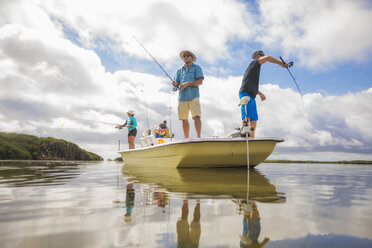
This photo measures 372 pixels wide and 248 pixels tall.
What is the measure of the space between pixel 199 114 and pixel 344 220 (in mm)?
4786

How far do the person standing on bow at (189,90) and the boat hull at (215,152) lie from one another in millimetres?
788

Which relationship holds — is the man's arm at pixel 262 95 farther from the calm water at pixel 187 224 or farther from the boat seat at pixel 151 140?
the calm water at pixel 187 224

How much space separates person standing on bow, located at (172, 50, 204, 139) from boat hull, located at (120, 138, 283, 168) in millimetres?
788

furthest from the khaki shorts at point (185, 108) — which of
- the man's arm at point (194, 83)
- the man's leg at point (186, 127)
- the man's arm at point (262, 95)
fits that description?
the man's arm at point (262, 95)

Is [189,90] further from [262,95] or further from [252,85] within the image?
[262,95]

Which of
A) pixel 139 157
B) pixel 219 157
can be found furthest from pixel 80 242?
pixel 139 157

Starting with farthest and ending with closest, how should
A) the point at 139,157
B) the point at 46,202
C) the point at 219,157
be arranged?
1. the point at 139,157
2. the point at 219,157
3. the point at 46,202

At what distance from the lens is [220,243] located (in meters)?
0.72

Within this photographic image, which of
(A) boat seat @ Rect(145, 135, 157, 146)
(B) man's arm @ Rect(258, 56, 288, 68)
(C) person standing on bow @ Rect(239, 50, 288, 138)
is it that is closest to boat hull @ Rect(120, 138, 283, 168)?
(C) person standing on bow @ Rect(239, 50, 288, 138)

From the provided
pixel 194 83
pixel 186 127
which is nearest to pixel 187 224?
pixel 194 83

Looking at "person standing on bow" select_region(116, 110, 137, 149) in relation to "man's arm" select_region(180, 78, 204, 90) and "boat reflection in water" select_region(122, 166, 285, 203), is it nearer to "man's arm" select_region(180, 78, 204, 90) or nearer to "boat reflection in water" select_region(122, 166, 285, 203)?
"man's arm" select_region(180, 78, 204, 90)

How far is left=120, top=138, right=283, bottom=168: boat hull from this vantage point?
16.3 feet

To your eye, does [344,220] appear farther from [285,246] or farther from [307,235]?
[285,246]

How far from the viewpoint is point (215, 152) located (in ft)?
16.8
